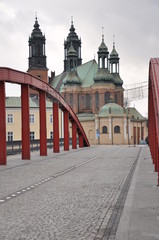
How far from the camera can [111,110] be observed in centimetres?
7362

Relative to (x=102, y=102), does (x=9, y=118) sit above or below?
below

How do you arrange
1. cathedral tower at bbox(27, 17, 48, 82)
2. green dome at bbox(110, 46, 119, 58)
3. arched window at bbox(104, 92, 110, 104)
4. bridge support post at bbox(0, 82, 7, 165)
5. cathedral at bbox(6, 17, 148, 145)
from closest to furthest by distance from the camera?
1. bridge support post at bbox(0, 82, 7, 165)
2. cathedral at bbox(6, 17, 148, 145)
3. arched window at bbox(104, 92, 110, 104)
4. cathedral tower at bbox(27, 17, 48, 82)
5. green dome at bbox(110, 46, 119, 58)

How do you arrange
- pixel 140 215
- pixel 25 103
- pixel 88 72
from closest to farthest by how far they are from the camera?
pixel 140 215, pixel 25 103, pixel 88 72

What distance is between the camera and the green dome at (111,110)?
241 ft

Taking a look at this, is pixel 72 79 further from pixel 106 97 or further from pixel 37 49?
pixel 37 49

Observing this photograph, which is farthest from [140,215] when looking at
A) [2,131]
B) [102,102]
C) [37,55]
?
[37,55]

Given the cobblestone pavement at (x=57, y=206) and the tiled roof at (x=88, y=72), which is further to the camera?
the tiled roof at (x=88, y=72)

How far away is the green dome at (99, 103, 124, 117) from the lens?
7338 centimetres

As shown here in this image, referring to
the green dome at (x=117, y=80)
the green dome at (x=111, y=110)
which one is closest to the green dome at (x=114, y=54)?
the green dome at (x=117, y=80)

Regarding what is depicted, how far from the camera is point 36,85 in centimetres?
2883

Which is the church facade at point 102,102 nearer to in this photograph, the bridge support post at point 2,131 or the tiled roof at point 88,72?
the tiled roof at point 88,72

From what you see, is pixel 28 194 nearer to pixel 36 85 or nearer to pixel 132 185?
pixel 132 185

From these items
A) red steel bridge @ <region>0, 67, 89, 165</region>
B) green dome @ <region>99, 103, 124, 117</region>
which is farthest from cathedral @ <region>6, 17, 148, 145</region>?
red steel bridge @ <region>0, 67, 89, 165</region>

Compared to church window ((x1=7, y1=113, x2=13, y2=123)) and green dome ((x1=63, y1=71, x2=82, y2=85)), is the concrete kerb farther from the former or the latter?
green dome ((x1=63, y1=71, x2=82, y2=85))
